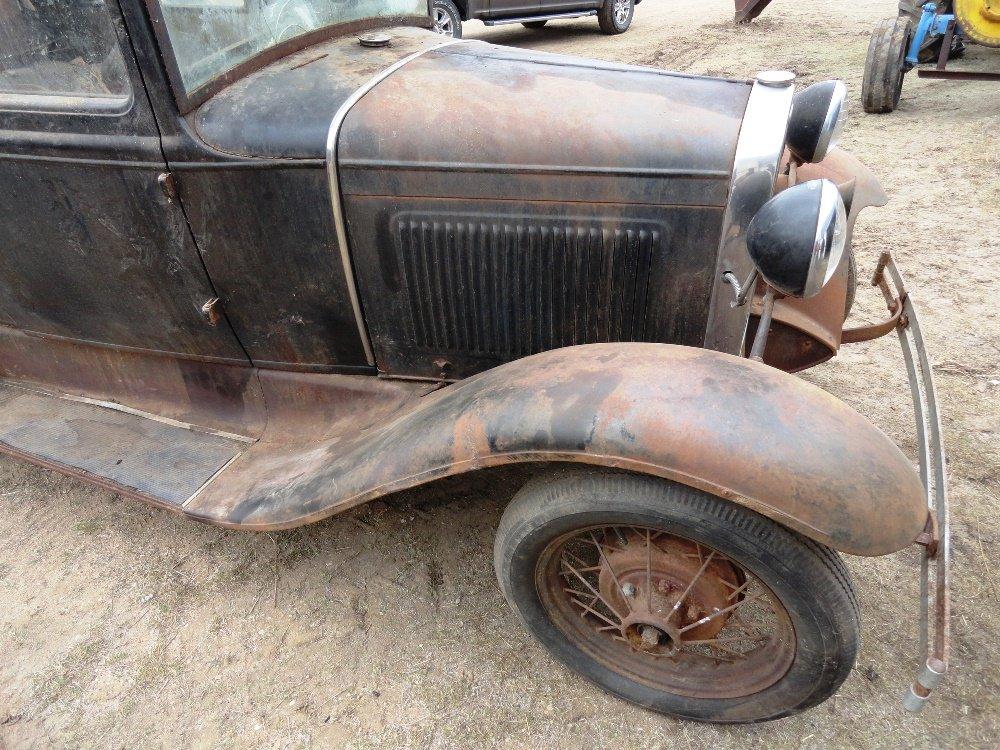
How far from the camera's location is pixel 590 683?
1.99 m

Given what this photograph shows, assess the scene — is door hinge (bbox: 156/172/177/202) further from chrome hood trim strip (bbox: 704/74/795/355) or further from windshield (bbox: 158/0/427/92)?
chrome hood trim strip (bbox: 704/74/795/355)

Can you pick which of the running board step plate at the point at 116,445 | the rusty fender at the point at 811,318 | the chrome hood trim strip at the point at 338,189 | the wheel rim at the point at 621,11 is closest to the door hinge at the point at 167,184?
the chrome hood trim strip at the point at 338,189

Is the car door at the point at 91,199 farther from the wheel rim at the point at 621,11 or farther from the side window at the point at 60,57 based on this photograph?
the wheel rim at the point at 621,11

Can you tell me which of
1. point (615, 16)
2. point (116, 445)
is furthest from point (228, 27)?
point (615, 16)

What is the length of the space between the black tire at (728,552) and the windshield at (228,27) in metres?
1.48

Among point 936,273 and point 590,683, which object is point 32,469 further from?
point 936,273

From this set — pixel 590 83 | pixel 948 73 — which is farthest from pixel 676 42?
pixel 590 83

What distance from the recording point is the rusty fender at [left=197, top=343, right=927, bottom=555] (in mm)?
1390

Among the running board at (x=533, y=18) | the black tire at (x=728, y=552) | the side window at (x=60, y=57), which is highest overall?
the side window at (x=60, y=57)

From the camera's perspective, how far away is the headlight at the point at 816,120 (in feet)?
6.05

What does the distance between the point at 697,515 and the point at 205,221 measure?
63.8 inches

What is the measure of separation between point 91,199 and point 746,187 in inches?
75.5

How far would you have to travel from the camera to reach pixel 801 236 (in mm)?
1433

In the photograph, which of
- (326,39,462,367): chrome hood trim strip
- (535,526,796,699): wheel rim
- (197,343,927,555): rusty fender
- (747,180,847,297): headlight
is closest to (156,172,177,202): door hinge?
(326,39,462,367): chrome hood trim strip
